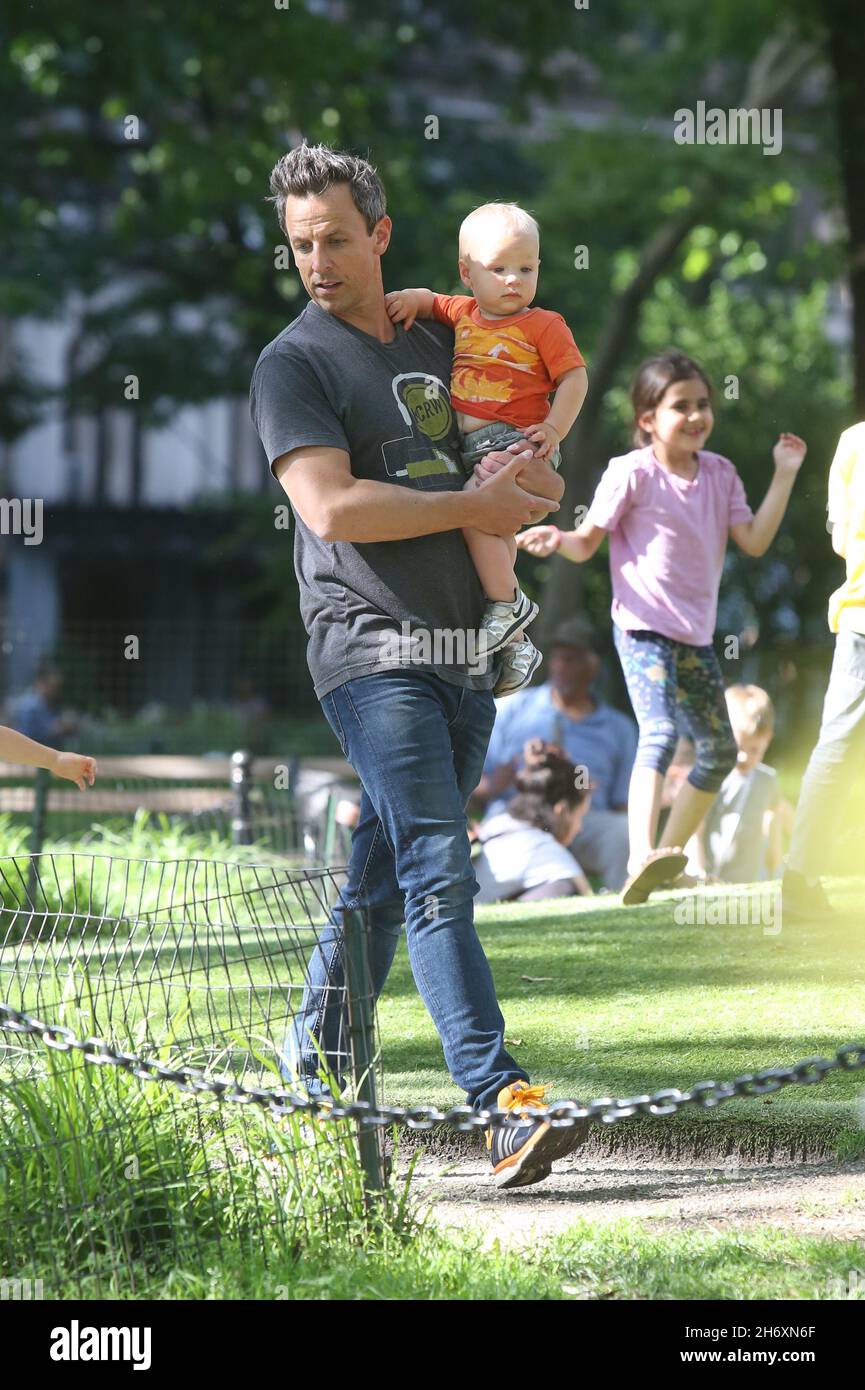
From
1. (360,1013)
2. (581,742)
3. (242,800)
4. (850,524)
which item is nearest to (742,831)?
(581,742)

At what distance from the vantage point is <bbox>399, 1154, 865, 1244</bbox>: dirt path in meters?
3.81

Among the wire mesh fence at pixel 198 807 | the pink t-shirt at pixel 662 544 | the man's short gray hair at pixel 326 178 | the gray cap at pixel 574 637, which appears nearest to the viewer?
the man's short gray hair at pixel 326 178

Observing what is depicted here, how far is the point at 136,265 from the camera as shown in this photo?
2702cm

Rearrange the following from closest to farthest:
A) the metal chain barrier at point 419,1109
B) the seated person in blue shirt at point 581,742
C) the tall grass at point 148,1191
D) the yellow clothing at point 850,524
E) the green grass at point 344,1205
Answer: the metal chain barrier at point 419,1109
the green grass at point 344,1205
the tall grass at point 148,1191
the yellow clothing at point 850,524
the seated person in blue shirt at point 581,742

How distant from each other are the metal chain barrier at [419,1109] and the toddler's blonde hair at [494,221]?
2.09m

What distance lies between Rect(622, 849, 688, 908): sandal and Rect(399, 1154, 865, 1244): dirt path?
1.99 m

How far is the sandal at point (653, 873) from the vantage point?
250 inches


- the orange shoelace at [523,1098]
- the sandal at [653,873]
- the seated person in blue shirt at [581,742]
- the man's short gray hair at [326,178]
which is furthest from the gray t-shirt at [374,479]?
the seated person in blue shirt at [581,742]

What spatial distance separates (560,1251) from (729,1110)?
105 cm

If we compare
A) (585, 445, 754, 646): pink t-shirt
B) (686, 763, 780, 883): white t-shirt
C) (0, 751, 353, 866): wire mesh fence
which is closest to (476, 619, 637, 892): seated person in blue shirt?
(686, 763, 780, 883): white t-shirt

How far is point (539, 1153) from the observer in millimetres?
3623

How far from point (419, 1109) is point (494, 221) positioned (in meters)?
2.15

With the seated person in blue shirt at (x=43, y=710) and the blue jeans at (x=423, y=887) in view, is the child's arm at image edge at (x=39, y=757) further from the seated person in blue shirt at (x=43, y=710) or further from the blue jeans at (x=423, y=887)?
the seated person in blue shirt at (x=43, y=710)

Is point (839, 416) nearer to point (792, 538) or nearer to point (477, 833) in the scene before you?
point (792, 538)
